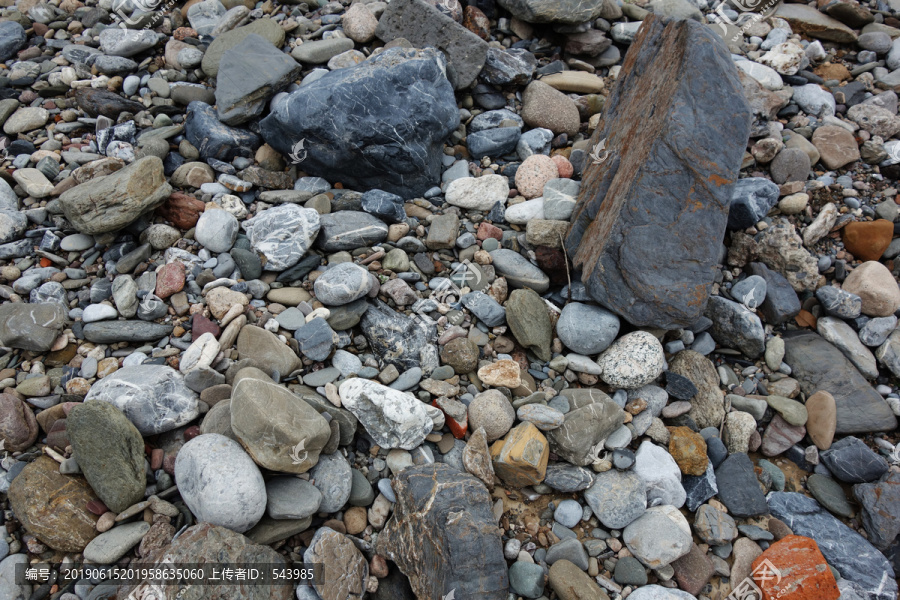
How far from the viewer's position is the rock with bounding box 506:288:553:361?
3.29 meters

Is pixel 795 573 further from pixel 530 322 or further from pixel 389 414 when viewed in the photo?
pixel 389 414

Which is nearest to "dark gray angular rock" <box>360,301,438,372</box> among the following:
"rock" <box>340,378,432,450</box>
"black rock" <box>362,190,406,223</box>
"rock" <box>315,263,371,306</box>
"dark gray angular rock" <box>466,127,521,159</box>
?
"rock" <box>315,263,371,306</box>

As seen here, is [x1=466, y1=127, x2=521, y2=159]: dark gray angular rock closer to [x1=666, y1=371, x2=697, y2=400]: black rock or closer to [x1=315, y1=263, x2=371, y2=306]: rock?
[x1=315, y1=263, x2=371, y2=306]: rock

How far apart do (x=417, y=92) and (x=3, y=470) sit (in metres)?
3.40

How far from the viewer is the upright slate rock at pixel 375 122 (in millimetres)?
3736

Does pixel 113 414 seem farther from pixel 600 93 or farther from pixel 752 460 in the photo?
pixel 600 93

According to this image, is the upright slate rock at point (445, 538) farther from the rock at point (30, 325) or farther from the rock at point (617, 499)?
the rock at point (30, 325)

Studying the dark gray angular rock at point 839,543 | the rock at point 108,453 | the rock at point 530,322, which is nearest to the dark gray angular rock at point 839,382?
the dark gray angular rock at point 839,543

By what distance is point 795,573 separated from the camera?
272 centimetres

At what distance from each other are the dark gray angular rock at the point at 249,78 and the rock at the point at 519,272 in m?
2.25

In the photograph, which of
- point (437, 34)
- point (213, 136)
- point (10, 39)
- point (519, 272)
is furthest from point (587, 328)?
point (10, 39)

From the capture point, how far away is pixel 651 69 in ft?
11.1

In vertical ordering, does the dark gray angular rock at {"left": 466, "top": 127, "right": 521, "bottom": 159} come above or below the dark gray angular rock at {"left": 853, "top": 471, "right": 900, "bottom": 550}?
above

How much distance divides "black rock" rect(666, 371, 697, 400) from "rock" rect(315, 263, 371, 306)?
199cm
